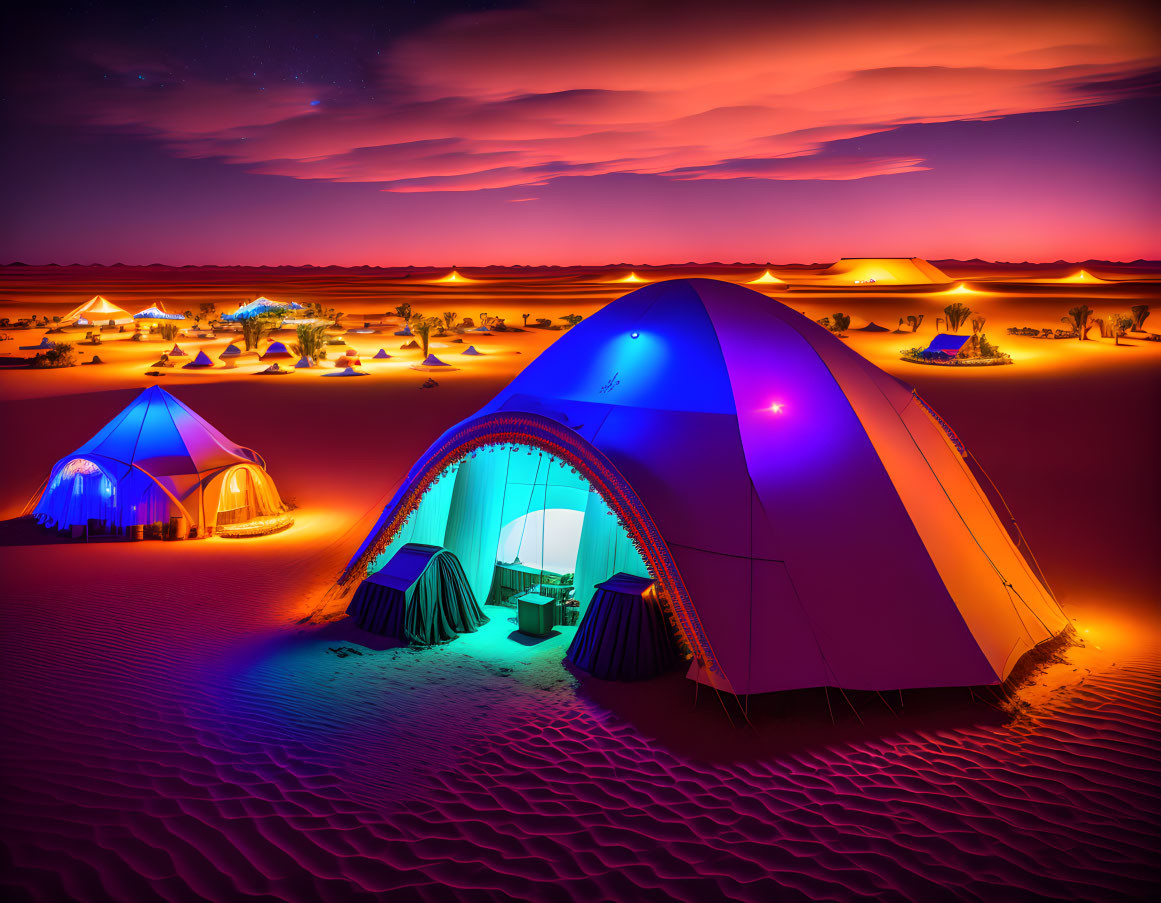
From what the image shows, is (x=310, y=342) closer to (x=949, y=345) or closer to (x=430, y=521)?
(x=949, y=345)

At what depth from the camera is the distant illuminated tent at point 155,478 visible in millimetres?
14133

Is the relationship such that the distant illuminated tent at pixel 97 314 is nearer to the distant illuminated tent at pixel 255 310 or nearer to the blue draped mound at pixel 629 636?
the distant illuminated tent at pixel 255 310

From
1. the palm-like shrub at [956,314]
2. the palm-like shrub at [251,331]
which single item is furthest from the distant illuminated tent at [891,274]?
the palm-like shrub at [251,331]

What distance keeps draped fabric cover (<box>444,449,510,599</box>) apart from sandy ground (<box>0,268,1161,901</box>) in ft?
2.58

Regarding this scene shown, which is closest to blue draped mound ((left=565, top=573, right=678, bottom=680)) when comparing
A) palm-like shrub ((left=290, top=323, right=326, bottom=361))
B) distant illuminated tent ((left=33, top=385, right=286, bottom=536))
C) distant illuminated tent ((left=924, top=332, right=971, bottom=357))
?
distant illuminated tent ((left=33, top=385, right=286, bottom=536))

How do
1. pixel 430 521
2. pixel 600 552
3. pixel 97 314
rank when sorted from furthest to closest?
1. pixel 97 314
2. pixel 430 521
3. pixel 600 552

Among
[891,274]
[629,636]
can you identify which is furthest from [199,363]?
[891,274]

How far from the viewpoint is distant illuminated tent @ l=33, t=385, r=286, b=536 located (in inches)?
556

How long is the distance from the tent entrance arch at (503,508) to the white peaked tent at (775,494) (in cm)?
3

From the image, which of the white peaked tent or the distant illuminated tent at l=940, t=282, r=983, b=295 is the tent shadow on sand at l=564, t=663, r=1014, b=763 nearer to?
the white peaked tent

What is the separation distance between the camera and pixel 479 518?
1106 centimetres

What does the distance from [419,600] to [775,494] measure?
454cm

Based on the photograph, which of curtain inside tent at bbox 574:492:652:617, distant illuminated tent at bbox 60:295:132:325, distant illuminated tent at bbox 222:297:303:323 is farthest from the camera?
distant illuminated tent at bbox 60:295:132:325

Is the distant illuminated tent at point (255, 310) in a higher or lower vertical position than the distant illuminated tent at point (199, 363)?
higher
